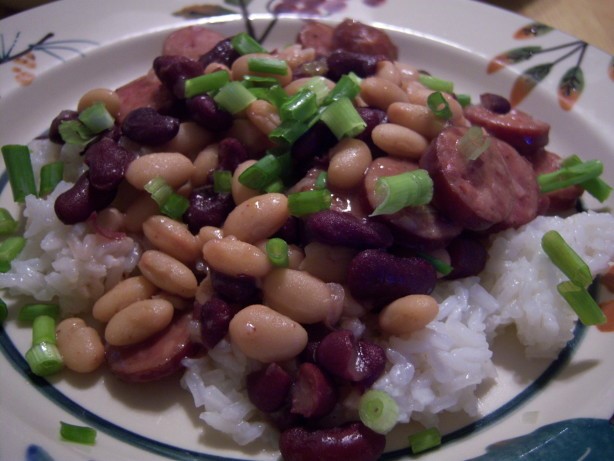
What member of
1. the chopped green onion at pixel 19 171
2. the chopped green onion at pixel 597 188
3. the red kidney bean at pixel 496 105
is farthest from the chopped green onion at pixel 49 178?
the chopped green onion at pixel 597 188

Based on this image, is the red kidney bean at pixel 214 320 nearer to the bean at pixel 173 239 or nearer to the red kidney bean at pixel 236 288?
the red kidney bean at pixel 236 288

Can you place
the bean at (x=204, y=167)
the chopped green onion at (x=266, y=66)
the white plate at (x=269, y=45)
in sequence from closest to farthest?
the white plate at (x=269, y=45) < the bean at (x=204, y=167) < the chopped green onion at (x=266, y=66)

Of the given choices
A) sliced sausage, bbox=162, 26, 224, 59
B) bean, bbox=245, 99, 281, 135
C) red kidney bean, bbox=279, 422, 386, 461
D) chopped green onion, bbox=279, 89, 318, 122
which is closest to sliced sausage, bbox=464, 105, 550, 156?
chopped green onion, bbox=279, 89, 318, 122

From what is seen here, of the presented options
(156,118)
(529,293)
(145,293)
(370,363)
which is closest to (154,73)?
(156,118)

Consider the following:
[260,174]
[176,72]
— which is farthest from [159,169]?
[176,72]

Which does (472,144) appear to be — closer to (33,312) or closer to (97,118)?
(97,118)

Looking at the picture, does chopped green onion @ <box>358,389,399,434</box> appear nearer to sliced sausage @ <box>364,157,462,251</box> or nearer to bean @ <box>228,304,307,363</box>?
bean @ <box>228,304,307,363</box>
